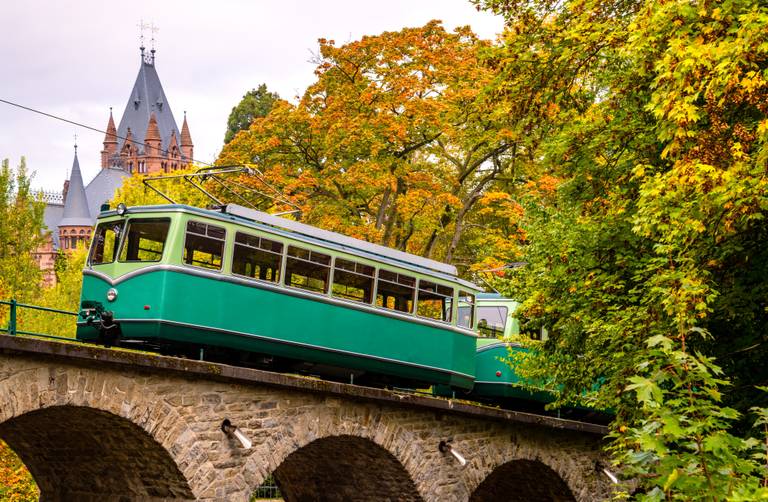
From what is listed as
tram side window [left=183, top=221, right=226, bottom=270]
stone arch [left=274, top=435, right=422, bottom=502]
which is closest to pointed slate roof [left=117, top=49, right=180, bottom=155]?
stone arch [left=274, top=435, right=422, bottom=502]

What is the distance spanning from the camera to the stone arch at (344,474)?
59.7ft

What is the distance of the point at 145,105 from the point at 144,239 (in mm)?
84643

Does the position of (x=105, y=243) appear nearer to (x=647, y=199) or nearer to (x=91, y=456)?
(x=91, y=456)

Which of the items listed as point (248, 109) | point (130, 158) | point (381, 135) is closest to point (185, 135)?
point (130, 158)

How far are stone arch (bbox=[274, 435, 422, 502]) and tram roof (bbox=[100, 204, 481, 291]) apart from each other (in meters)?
3.15

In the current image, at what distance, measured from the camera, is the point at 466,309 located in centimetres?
2034

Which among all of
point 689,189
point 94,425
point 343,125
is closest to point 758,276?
point 689,189

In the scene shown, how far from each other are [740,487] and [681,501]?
474mm

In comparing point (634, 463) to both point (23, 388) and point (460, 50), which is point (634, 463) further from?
point (460, 50)

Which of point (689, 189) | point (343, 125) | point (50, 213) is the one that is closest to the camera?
point (689, 189)

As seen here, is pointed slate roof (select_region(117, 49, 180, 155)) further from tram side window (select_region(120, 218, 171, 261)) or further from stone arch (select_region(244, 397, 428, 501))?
tram side window (select_region(120, 218, 171, 261))

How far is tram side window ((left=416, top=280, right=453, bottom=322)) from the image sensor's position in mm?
19031

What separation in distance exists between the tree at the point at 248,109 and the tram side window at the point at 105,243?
36.6m

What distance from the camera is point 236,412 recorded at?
14.8m
